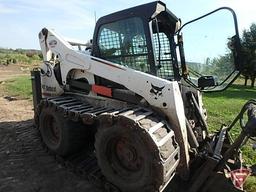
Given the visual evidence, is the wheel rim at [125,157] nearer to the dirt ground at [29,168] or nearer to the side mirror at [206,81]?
the dirt ground at [29,168]

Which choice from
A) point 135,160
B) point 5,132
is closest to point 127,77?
point 135,160

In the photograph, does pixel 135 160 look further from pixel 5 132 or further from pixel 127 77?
pixel 5 132

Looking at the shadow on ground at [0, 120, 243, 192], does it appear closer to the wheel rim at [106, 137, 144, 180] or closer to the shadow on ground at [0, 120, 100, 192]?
the shadow on ground at [0, 120, 100, 192]

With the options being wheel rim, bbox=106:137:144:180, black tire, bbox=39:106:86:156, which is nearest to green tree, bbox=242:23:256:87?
black tire, bbox=39:106:86:156

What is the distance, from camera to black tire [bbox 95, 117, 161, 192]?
4.44 m

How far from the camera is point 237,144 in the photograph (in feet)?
14.8

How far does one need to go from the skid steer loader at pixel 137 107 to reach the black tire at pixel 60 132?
0.05 ft

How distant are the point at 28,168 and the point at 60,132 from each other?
0.87 meters

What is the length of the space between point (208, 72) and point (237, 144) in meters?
1.72

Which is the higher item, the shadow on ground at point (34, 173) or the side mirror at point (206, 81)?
the side mirror at point (206, 81)

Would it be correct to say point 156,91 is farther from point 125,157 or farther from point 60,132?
point 60,132

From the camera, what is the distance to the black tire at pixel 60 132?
5812 millimetres

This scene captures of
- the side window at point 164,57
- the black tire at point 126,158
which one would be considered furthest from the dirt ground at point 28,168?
the side window at point 164,57

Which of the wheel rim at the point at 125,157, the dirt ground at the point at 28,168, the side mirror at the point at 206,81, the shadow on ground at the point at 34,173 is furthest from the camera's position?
the side mirror at the point at 206,81
